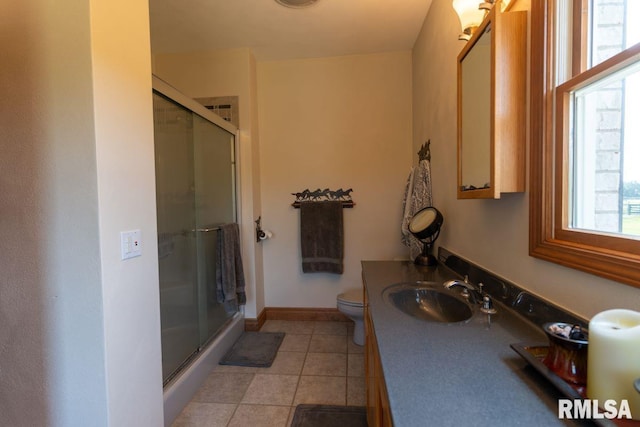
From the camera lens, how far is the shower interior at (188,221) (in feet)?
5.60

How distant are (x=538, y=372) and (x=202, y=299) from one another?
6.71 feet

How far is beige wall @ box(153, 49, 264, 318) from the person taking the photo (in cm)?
264

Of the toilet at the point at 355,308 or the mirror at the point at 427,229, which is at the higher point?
the mirror at the point at 427,229

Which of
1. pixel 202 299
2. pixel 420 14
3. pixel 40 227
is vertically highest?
pixel 420 14

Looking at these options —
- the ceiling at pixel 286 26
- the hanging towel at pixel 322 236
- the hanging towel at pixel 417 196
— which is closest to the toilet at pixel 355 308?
the hanging towel at pixel 322 236

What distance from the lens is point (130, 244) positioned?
1.14m

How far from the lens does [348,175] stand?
281cm

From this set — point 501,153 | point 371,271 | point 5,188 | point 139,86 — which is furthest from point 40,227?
point 501,153

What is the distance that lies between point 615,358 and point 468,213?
1051mm

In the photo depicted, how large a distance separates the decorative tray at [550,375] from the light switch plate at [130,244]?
1.34m

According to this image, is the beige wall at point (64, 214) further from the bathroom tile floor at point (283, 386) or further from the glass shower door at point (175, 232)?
the bathroom tile floor at point (283, 386)

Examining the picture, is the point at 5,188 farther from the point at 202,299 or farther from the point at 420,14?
the point at 420,14

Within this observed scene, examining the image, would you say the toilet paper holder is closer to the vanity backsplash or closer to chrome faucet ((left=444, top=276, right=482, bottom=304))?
the vanity backsplash

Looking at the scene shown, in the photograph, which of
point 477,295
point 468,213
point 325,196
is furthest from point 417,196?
point 477,295
